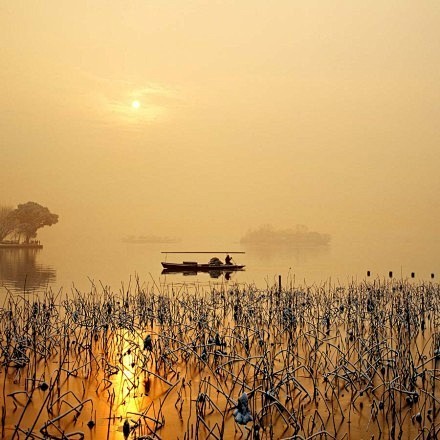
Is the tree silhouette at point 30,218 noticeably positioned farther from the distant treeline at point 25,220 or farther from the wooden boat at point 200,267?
the wooden boat at point 200,267

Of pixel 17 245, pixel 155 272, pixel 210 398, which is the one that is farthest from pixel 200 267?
pixel 17 245

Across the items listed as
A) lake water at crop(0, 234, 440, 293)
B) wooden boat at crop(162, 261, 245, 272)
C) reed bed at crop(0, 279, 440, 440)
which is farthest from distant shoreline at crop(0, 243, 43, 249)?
reed bed at crop(0, 279, 440, 440)

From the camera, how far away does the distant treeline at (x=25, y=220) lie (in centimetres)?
7075

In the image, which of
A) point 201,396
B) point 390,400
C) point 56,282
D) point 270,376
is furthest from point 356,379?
point 56,282

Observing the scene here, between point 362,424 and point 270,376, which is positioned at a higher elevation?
point 270,376

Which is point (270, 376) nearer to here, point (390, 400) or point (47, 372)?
point (390, 400)

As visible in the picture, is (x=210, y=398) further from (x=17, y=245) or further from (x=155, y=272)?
(x=17, y=245)

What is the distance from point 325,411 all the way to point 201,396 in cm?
144

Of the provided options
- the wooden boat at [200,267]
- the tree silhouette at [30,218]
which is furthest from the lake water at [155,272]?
the tree silhouette at [30,218]

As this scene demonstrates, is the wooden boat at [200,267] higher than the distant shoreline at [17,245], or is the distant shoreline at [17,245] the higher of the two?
the distant shoreline at [17,245]

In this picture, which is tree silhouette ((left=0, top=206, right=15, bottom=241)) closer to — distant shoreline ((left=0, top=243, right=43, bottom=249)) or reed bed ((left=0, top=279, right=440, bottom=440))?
distant shoreline ((left=0, top=243, right=43, bottom=249))

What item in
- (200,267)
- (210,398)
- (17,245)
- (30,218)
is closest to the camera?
(210,398)

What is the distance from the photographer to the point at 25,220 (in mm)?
71312

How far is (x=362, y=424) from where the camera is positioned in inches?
238
